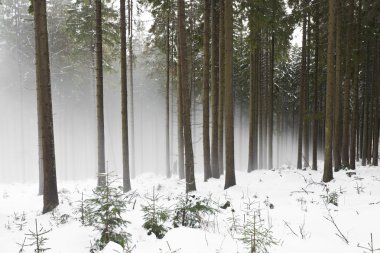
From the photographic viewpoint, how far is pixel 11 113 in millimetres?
36125

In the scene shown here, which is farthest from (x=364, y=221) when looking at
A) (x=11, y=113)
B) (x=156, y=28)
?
(x=11, y=113)

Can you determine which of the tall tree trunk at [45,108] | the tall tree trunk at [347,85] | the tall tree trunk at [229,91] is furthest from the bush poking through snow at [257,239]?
the tall tree trunk at [347,85]

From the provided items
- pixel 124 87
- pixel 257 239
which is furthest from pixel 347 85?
pixel 257 239

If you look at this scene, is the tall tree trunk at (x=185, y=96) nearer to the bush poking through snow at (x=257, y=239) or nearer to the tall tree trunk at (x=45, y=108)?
the tall tree trunk at (x=45, y=108)

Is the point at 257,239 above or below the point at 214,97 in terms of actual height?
below

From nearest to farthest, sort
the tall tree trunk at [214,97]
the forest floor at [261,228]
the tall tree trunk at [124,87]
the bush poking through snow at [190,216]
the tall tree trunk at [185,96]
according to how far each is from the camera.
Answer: the forest floor at [261,228], the bush poking through snow at [190,216], the tall tree trunk at [185,96], the tall tree trunk at [124,87], the tall tree trunk at [214,97]

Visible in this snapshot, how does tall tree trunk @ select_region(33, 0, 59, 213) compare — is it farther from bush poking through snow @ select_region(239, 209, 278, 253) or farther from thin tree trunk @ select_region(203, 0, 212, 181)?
thin tree trunk @ select_region(203, 0, 212, 181)

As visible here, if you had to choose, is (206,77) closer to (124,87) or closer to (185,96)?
(124,87)

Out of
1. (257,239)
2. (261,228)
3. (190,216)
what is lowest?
(261,228)

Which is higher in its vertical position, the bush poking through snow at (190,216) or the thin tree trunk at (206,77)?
the thin tree trunk at (206,77)

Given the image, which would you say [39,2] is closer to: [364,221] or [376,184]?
[364,221]

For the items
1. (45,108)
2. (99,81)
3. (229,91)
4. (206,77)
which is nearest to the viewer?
(45,108)

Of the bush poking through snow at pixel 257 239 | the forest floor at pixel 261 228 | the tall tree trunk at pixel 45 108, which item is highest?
the tall tree trunk at pixel 45 108

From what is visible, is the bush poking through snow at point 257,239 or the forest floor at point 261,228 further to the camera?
the forest floor at point 261,228
